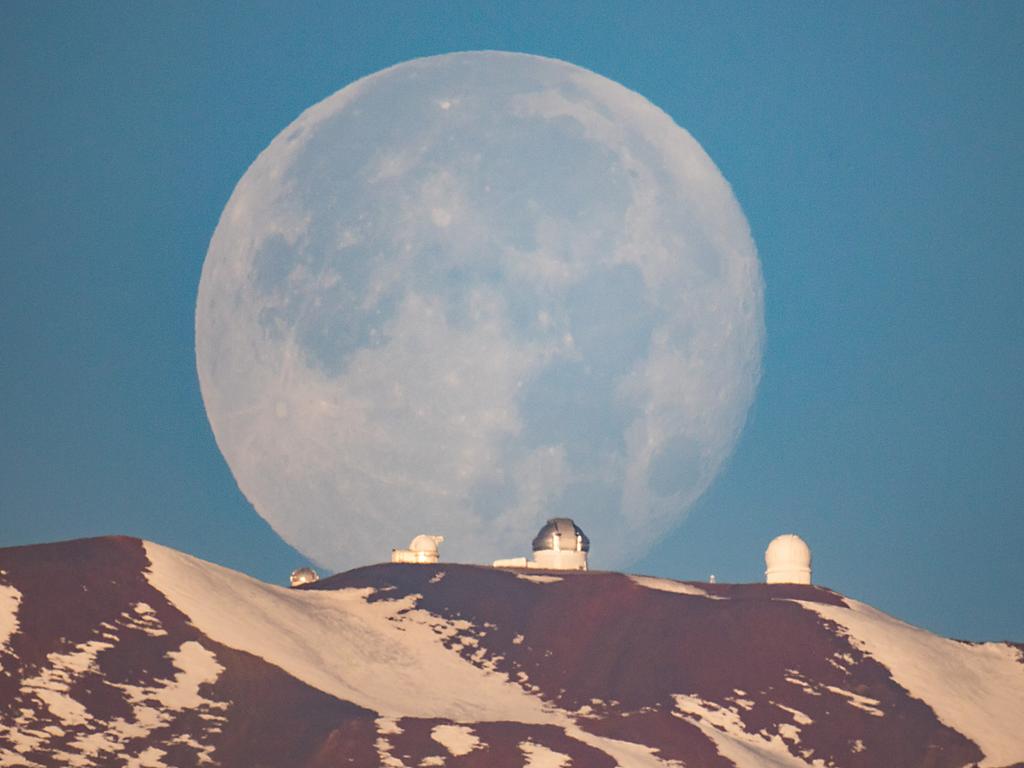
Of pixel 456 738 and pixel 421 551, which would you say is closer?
pixel 456 738

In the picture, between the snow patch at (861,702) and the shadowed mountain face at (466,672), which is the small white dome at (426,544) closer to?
the shadowed mountain face at (466,672)

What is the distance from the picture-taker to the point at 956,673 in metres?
90.7

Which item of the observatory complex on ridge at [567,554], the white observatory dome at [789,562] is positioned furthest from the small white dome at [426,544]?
the white observatory dome at [789,562]

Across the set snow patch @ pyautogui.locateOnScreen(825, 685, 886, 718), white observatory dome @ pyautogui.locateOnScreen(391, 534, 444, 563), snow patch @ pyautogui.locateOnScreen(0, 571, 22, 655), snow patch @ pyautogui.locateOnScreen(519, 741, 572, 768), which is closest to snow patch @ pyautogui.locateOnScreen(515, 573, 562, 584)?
white observatory dome @ pyautogui.locateOnScreen(391, 534, 444, 563)

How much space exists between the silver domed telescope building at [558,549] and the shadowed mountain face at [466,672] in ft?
14.3

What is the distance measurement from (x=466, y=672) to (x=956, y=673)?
2683 centimetres

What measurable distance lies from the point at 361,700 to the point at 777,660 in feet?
72.2

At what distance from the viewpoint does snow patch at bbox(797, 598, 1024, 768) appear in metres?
83.5

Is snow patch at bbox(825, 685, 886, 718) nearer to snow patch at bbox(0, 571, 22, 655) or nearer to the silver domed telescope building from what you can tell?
the silver domed telescope building

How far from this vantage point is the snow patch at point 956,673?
274 ft

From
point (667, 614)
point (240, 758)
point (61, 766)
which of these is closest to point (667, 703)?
point (667, 614)

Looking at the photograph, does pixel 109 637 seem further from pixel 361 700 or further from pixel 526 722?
pixel 526 722

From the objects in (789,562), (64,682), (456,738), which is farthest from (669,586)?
(64,682)

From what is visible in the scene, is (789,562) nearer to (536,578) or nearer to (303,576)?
(536,578)
